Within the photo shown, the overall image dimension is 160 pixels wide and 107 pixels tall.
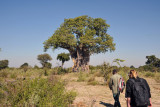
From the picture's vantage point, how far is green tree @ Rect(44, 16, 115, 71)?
25.7 meters

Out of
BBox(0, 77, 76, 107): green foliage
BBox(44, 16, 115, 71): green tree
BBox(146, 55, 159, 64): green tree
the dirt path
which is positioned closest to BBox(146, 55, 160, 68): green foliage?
BBox(146, 55, 159, 64): green tree

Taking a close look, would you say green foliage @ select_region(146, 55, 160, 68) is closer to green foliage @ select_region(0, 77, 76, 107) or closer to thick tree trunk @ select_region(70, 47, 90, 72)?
thick tree trunk @ select_region(70, 47, 90, 72)

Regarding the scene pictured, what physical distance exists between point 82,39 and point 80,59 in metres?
4.60

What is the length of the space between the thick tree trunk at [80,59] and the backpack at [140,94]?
24239mm

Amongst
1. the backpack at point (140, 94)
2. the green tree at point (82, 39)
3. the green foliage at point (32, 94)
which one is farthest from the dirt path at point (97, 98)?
the green tree at point (82, 39)

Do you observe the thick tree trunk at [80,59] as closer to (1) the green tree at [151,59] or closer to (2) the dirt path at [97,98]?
(2) the dirt path at [97,98]

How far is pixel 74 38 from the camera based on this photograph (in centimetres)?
2591

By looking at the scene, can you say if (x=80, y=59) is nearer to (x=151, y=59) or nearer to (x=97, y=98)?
(x=97, y=98)

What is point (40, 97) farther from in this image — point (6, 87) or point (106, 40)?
point (106, 40)

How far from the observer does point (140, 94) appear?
367 centimetres

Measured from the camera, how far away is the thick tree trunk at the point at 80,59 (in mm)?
28141

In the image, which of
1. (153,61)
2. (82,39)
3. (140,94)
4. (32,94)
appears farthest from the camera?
(153,61)

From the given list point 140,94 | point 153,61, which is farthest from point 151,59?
point 140,94

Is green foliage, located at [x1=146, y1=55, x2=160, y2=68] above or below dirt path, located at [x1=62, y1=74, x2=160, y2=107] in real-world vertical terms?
above
